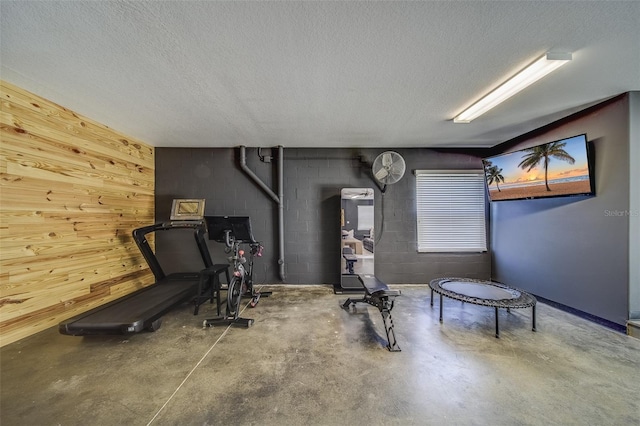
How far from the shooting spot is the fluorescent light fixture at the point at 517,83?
1.76m

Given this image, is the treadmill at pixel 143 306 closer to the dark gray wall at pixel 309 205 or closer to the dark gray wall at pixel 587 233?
the dark gray wall at pixel 309 205

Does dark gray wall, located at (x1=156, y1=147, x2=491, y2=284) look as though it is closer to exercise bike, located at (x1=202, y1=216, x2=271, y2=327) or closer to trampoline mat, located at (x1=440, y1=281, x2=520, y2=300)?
exercise bike, located at (x1=202, y1=216, x2=271, y2=327)

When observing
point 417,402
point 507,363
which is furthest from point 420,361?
point 507,363

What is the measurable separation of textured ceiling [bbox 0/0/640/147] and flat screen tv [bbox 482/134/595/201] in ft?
1.53

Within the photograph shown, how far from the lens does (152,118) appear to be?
2.91 meters

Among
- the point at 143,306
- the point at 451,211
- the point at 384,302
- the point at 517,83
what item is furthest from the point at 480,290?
the point at 143,306

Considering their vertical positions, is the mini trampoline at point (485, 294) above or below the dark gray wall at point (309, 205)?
below

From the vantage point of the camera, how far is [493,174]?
12.2 feet

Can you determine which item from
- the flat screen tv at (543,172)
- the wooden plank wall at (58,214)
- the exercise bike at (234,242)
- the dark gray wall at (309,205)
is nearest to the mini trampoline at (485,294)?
the dark gray wall at (309,205)

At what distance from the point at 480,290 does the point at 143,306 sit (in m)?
4.39

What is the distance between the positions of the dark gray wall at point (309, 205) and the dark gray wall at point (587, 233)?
0.93m

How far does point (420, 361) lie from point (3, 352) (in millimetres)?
4147

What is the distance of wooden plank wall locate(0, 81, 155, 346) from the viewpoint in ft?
7.27

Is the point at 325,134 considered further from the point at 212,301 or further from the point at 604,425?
the point at 604,425
